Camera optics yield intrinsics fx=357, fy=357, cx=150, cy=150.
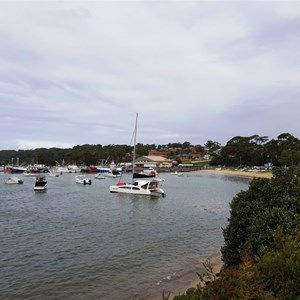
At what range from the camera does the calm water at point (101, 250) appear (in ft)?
56.2

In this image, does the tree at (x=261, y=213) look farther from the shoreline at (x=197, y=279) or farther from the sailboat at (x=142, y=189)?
the sailboat at (x=142, y=189)

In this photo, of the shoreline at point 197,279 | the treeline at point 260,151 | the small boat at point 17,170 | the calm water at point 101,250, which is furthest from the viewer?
the small boat at point 17,170

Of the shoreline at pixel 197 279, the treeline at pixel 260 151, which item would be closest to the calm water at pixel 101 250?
the shoreline at pixel 197 279

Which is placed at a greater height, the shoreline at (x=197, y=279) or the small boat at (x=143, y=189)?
the small boat at (x=143, y=189)

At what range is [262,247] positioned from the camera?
1097 centimetres

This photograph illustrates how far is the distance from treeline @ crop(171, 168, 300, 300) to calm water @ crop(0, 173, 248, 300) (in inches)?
202

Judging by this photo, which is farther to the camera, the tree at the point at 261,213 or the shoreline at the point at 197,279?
the shoreline at the point at 197,279

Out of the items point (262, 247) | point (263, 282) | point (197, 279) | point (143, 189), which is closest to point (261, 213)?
point (262, 247)

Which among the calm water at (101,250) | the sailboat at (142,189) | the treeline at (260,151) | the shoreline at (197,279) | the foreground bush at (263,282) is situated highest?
the treeline at (260,151)

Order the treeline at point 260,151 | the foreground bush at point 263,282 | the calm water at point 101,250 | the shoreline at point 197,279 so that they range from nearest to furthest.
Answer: the foreground bush at point 263,282
the shoreline at point 197,279
the calm water at point 101,250
the treeline at point 260,151

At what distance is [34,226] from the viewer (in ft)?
107

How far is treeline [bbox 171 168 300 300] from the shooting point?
6.73 metres

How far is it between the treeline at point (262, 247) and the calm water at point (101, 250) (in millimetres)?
5129

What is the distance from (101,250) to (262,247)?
1507 cm
